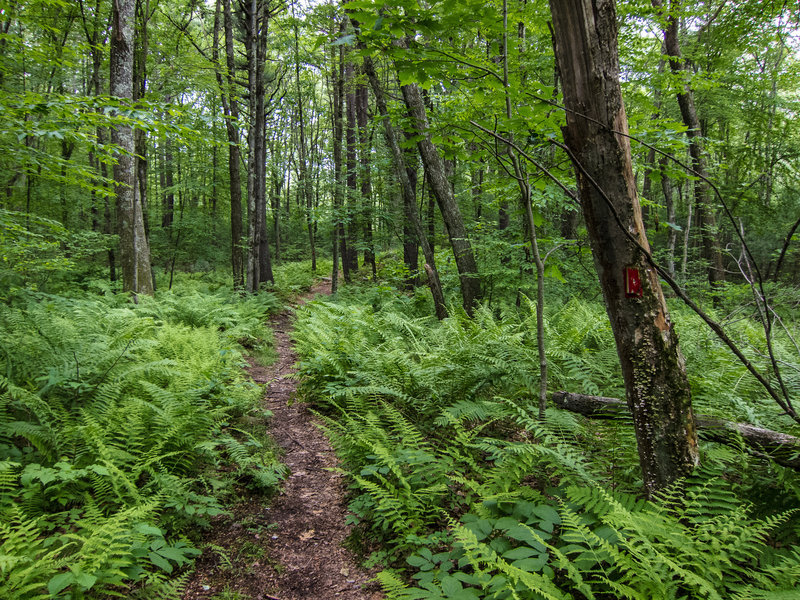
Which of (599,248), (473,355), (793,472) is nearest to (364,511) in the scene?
(473,355)

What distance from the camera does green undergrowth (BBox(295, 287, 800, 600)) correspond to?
1934 mm

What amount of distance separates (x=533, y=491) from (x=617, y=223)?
179 cm

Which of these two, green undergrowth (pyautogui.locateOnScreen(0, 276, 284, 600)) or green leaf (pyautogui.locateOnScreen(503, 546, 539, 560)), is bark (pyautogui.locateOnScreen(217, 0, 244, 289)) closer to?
green undergrowth (pyautogui.locateOnScreen(0, 276, 284, 600))

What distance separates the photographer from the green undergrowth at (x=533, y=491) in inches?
76.1

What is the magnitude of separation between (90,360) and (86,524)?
214 cm

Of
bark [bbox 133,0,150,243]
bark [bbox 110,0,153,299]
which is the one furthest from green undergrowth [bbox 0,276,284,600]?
bark [bbox 133,0,150,243]

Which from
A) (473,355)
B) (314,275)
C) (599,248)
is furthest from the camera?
(314,275)

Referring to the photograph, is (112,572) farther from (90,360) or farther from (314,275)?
(314,275)

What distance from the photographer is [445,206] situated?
771 cm

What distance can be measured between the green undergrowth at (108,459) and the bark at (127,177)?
381cm

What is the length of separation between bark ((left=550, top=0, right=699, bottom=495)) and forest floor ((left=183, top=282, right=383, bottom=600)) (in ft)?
6.50

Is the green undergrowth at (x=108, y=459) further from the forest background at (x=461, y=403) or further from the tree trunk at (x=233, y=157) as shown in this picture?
the tree trunk at (x=233, y=157)

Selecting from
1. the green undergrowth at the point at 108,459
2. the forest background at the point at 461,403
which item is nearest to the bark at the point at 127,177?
the forest background at the point at 461,403

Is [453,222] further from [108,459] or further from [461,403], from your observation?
[108,459]
